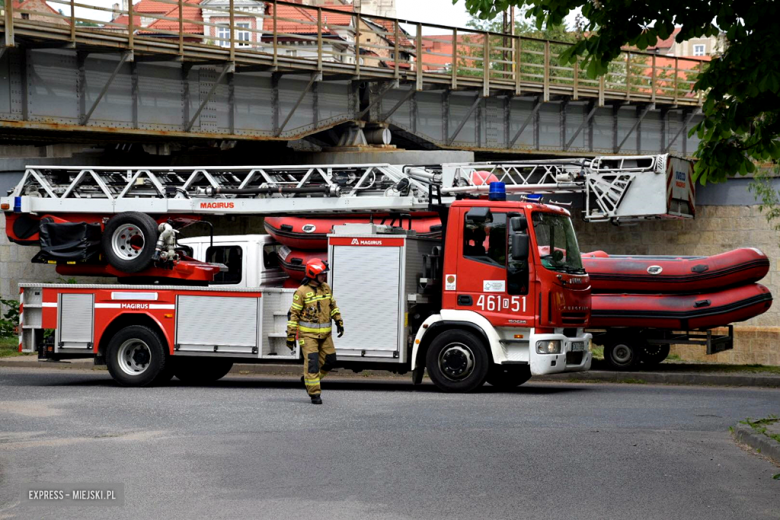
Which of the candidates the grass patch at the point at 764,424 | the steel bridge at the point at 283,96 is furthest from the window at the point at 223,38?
the grass patch at the point at 764,424

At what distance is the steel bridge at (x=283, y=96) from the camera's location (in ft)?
80.2

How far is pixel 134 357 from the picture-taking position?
16.3 metres

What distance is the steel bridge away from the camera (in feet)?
80.2

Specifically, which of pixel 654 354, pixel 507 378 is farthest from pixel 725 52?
pixel 654 354

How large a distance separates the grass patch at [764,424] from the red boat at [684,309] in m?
7.23

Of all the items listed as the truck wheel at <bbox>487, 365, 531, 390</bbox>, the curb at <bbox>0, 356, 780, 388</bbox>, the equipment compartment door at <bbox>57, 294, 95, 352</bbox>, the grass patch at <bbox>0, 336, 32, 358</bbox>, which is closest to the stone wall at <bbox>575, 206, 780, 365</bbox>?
the curb at <bbox>0, 356, 780, 388</bbox>

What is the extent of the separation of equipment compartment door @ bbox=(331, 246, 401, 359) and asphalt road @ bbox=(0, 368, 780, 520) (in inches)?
26.7

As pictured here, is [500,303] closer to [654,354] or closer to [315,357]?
[315,357]

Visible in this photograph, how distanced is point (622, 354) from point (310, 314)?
8149 millimetres

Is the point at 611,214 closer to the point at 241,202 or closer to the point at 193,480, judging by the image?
the point at 241,202

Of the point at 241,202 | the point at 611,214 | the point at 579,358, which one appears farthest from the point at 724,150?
the point at 611,214

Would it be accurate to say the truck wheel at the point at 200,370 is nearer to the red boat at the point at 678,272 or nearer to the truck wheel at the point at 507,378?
the truck wheel at the point at 507,378

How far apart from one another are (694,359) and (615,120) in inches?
442

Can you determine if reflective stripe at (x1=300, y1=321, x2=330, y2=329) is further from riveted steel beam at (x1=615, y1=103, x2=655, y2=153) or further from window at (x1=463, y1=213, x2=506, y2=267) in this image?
riveted steel beam at (x1=615, y1=103, x2=655, y2=153)
